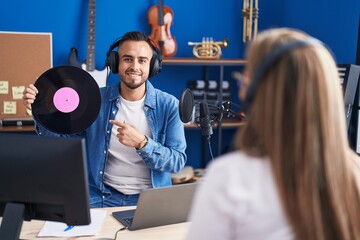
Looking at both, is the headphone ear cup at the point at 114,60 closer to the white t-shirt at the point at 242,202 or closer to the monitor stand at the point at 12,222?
the monitor stand at the point at 12,222

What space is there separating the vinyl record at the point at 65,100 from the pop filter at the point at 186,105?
0.45m

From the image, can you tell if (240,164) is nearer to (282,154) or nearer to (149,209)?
(282,154)

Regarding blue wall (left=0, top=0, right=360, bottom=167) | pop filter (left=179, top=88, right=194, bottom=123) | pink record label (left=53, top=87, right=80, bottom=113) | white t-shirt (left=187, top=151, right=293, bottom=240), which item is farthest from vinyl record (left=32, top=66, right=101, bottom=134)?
blue wall (left=0, top=0, right=360, bottom=167)

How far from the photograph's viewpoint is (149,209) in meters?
1.55

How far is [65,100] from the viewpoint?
6.35 feet

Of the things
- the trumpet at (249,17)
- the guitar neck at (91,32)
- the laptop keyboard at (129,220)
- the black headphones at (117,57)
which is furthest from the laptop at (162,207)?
the trumpet at (249,17)

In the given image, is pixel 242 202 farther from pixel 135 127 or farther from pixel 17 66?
pixel 17 66

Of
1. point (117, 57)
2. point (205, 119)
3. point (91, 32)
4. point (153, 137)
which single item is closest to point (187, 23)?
point (91, 32)

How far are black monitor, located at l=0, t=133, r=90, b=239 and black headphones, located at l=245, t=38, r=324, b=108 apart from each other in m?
0.56

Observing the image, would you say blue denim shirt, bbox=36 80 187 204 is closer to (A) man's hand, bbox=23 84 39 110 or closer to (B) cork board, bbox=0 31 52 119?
(A) man's hand, bbox=23 84 39 110

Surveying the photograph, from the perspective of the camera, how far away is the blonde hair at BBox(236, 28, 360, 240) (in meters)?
0.83

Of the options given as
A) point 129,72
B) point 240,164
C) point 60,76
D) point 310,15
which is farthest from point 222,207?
point 310,15

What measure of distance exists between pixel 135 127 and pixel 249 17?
75.1 inches

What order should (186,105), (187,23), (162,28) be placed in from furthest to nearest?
(187,23)
(162,28)
(186,105)
